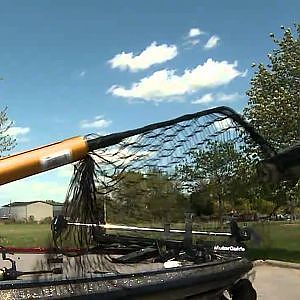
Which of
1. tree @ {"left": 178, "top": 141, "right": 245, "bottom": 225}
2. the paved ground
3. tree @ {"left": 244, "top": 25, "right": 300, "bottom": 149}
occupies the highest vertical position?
tree @ {"left": 244, "top": 25, "right": 300, "bottom": 149}

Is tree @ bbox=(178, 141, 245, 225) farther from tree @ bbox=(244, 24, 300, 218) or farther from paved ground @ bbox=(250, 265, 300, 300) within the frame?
tree @ bbox=(244, 24, 300, 218)

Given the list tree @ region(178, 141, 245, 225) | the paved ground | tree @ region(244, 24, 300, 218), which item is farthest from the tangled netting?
tree @ region(244, 24, 300, 218)

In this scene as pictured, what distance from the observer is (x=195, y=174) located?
493cm

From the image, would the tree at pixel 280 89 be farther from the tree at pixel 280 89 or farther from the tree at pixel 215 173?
the tree at pixel 215 173

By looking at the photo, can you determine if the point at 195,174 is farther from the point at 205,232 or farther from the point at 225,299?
the point at 225,299

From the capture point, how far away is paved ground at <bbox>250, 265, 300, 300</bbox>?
1154 centimetres

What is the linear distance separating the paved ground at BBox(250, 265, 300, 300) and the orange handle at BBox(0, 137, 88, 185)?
6009 millimetres

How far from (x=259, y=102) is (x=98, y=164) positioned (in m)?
19.6

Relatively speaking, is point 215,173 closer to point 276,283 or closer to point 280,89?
point 276,283

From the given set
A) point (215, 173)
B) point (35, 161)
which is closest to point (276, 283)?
point (215, 173)

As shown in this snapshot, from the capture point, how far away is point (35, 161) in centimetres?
424

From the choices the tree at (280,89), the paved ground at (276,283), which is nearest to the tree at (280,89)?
the tree at (280,89)

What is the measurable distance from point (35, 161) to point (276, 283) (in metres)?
9.95

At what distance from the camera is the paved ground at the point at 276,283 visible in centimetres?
1154
